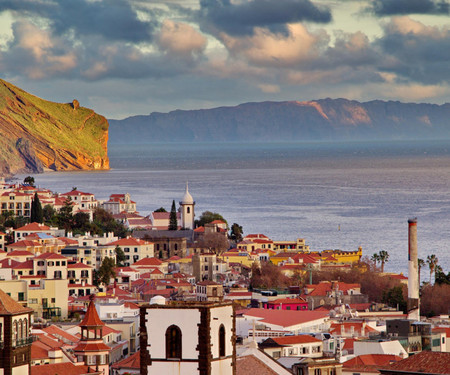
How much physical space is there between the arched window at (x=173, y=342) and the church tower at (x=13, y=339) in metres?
8.03

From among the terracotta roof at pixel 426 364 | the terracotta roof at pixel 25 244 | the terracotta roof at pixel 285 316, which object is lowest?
the terracotta roof at pixel 285 316

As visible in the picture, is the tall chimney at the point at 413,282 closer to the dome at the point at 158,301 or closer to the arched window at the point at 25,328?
the dome at the point at 158,301

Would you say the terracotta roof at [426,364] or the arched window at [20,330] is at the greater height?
the arched window at [20,330]

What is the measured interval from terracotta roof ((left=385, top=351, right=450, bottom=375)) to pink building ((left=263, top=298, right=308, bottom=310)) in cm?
3235

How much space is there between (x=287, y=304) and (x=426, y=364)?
3437 cm

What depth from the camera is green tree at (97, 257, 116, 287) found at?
6769cm

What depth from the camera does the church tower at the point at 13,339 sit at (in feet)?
75.0

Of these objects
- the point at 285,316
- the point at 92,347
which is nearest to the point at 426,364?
the point at 92,347

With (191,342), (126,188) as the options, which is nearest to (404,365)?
(191,342)

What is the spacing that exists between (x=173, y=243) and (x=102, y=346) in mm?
52941

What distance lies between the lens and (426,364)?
2391 cm

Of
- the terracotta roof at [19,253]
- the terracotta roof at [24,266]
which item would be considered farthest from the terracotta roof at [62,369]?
the terracotta roof at [19,253]

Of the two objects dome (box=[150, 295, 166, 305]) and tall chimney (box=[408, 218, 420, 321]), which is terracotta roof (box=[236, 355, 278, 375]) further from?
tall chimney (box=[408, 218, 420, 321])

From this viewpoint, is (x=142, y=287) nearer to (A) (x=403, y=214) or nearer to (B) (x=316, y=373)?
(B) (x=316, y=373)
